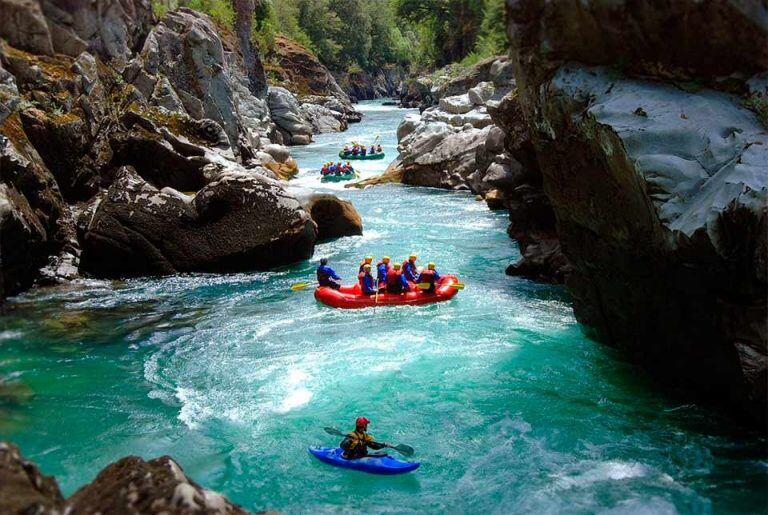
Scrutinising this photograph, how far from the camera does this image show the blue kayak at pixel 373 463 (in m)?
7.52

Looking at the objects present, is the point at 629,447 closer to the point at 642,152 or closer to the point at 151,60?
the point at 642,152

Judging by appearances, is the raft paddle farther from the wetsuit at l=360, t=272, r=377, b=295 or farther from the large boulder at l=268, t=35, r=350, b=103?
the large boulder at l=268, t=35, r=350, b=103

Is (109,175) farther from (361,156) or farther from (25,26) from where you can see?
(361,156)

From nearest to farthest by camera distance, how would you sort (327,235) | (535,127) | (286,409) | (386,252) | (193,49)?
(286,409)
(535,127)
(386,252)
(327,235)
(193,49)

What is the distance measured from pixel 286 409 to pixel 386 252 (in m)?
8.66

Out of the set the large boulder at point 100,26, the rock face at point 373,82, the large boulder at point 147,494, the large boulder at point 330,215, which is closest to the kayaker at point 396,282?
the large boulder at point 330,215

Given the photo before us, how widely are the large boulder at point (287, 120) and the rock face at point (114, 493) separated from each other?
38071mm

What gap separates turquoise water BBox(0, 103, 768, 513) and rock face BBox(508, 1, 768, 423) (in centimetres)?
98

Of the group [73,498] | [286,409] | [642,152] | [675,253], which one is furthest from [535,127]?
[73,498]

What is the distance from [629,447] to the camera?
8062mm

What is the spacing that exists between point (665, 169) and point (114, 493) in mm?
6675

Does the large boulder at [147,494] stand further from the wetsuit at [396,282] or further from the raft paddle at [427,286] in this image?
the raft paddle at [427,286]

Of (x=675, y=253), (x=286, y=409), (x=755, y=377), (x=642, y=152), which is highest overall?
(x=642, y=152)

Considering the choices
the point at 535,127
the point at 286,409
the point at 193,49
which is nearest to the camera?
the point at 286,409
